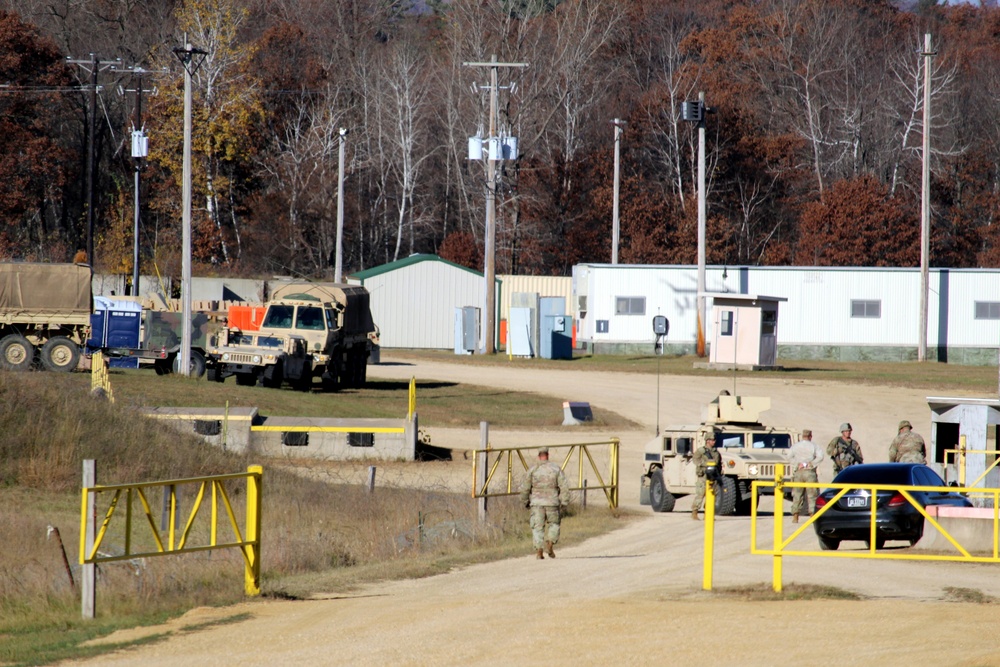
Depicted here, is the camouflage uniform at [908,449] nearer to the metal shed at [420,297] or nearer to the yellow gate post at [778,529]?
the yellow gate post at [778,529]

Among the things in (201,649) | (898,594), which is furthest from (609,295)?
(201,649)

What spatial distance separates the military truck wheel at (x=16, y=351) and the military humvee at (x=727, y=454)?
17.4m

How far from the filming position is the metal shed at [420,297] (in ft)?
175

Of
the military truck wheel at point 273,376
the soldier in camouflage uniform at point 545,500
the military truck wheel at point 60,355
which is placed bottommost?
the soldier in camouflage uniform at point 545,500

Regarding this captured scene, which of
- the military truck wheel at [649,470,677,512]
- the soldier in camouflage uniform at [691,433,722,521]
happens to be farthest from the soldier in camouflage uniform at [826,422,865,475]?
the military truck wheel at [649,470,677,512]

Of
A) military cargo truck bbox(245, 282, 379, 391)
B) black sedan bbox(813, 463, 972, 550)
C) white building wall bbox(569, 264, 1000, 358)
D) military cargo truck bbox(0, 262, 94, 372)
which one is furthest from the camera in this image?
white building wall bbox(569, 264, 1000, 358)

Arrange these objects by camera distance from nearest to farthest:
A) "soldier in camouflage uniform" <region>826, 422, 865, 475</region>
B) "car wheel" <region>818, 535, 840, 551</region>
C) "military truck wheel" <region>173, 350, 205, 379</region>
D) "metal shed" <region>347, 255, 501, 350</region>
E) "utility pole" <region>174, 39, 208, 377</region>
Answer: "car wheel" <region>818, 535, 840, 551</region>
"soldier in camouflage uniform" <region>826, 422, 865, 475</region>
"utility pole" <region>174, 39, 208, 377</region>
"military truck wheel" <region>173, 350, 205, 379</region>
"metal shed" <region>347, 255, 501, 350</region>

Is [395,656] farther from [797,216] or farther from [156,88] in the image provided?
[797,216]

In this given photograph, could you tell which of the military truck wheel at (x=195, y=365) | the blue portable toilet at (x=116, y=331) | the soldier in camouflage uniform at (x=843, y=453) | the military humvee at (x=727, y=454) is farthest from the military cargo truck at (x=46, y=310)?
the soldier in camouflage uniform at (x=843, y=453)

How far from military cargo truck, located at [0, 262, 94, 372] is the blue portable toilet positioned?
230 mm

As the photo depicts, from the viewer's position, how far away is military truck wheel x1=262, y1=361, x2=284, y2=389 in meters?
32.0

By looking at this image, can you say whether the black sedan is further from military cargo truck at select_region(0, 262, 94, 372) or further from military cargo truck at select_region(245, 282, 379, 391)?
military cargo truck at select_region(0, 262, 94, 372)

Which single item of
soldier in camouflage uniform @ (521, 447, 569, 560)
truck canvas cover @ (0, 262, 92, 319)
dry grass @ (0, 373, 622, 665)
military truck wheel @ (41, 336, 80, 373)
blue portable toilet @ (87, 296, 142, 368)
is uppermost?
truck canvas cover @ (0, 262, 92, 319)

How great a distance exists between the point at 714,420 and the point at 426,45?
6898 cm
